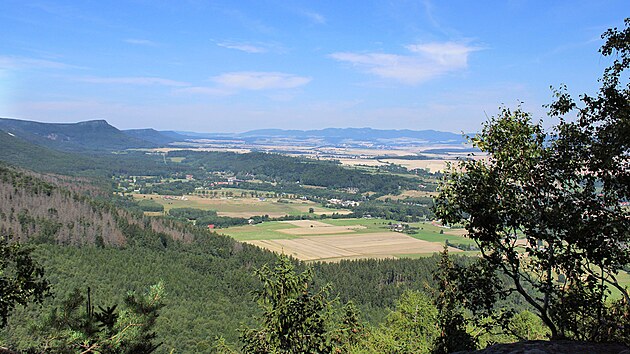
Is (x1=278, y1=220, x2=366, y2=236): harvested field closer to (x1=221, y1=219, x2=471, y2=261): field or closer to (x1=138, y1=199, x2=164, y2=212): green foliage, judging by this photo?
(x1=221, y1=219, x2=471, y2=261): field

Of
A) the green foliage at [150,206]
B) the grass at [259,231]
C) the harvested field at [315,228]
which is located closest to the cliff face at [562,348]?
the grass at [259,231]

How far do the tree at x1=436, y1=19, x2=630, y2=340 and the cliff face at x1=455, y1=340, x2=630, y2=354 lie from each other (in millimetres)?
1004

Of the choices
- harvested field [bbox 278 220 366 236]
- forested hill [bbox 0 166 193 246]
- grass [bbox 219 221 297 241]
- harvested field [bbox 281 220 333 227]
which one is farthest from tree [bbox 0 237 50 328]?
harvested field [bbox 281 220 333 227]

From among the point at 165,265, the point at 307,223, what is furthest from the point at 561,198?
the point at 307,223

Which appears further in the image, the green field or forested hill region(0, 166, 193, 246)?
the green field

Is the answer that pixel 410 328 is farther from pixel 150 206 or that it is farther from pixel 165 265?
pixel 150 206

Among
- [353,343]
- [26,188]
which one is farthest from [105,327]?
[26,188]

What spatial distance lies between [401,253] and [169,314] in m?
57.0

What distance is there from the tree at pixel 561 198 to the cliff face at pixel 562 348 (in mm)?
1004

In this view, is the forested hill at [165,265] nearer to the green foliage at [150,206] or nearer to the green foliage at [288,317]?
the green foliage at [150,206]

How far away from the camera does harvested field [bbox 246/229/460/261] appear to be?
352ft

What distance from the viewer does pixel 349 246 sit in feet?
388

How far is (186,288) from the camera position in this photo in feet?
304

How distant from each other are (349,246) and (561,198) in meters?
108
